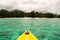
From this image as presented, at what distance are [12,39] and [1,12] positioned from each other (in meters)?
46.4

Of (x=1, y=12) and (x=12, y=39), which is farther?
(x=1, y=12)

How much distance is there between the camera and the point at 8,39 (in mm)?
11461

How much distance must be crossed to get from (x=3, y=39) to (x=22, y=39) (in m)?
9.19

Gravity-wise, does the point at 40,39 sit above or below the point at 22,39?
below

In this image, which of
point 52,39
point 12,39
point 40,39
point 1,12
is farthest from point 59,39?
point 1,12

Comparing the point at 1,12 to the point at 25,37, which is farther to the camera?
the point at 1,12

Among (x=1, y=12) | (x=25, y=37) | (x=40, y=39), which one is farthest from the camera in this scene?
(x=1, y=12)

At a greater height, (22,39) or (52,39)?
(22,39)

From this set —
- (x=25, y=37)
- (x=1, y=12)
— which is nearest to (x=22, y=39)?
(x=25, y=37)

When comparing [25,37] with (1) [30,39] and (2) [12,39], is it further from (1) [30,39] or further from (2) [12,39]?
(2) [12,39]

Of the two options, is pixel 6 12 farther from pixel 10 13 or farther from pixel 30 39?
pixel 30 39

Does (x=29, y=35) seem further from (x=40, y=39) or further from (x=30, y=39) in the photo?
(x=40, y=39)

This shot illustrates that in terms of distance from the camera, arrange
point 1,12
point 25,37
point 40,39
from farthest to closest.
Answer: point 1,12 → point 40,39 → point 25,37

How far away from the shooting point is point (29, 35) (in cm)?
253
